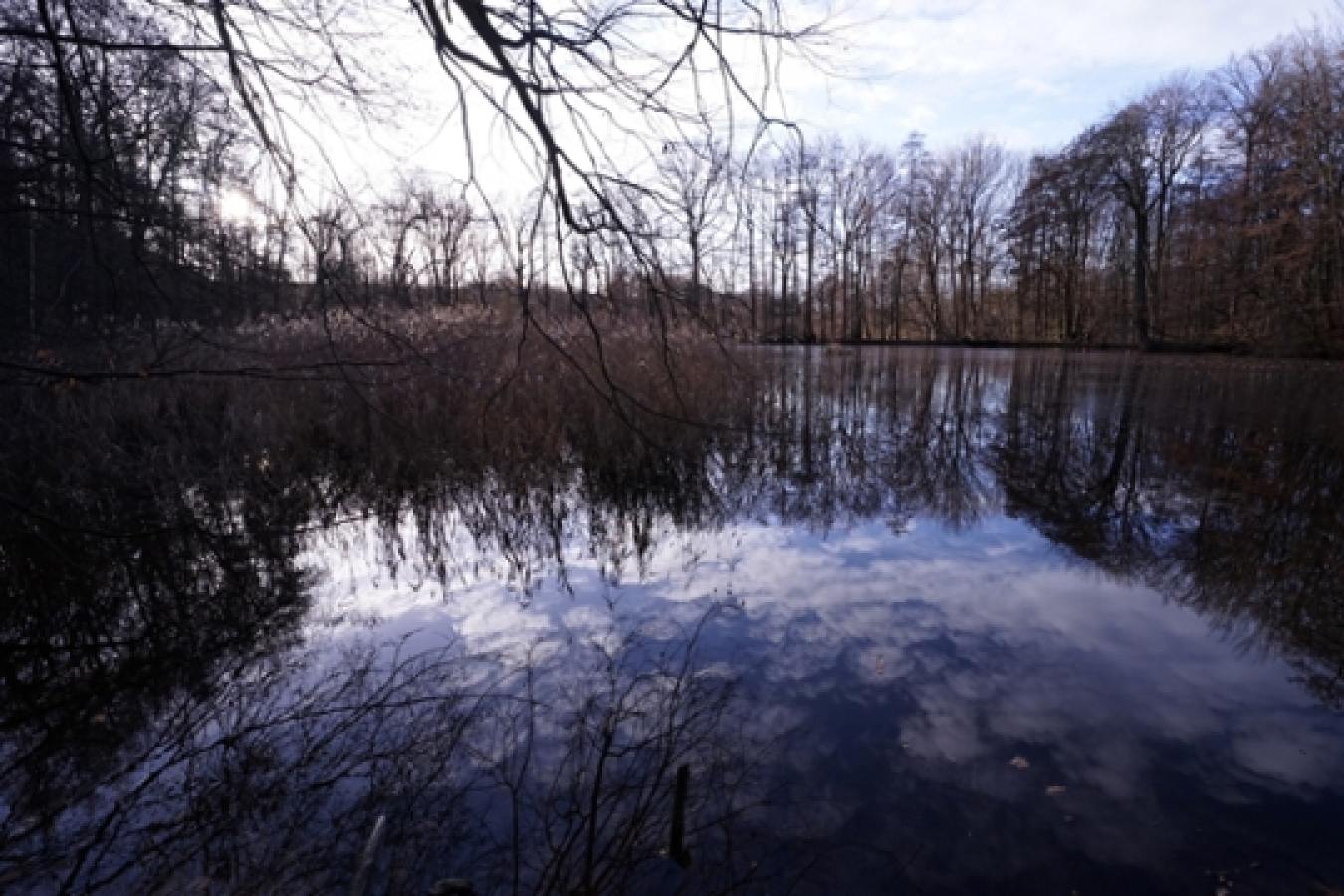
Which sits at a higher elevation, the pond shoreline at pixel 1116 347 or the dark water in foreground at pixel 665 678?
the pond shoreline at pixel 1116 347

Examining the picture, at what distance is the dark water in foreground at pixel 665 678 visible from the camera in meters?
1.92

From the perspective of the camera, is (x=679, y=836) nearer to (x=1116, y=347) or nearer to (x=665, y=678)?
(x=665, y=678)

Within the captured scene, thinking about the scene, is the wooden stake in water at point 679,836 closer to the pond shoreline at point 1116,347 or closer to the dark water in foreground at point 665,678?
the dark water in foreground at point 665,678

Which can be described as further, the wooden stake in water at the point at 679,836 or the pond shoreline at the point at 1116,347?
the pond shoreline at the point at 1116,347

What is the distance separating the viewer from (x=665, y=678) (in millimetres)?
2955

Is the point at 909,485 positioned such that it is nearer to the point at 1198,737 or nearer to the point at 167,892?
the point at 1198,737

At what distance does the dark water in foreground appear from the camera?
1.92m

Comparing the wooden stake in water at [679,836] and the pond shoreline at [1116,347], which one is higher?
the pond shoreline at [1116,347]

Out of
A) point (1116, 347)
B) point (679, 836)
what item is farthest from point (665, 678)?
point (1116, 347)

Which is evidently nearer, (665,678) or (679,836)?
(679,836)

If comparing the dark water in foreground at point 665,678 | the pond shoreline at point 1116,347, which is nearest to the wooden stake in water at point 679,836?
the dark water in foreground at point 665,678

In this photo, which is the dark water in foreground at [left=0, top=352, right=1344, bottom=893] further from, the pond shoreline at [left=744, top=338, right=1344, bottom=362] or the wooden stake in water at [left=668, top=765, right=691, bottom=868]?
the pond shoreline at [left=744, top=338, right=1344, bottom=362]

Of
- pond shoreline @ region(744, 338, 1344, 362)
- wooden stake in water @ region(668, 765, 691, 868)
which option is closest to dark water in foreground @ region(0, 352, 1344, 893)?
wooden stake in water @ region(668, 765, 691, 868)

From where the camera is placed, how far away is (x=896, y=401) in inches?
492
